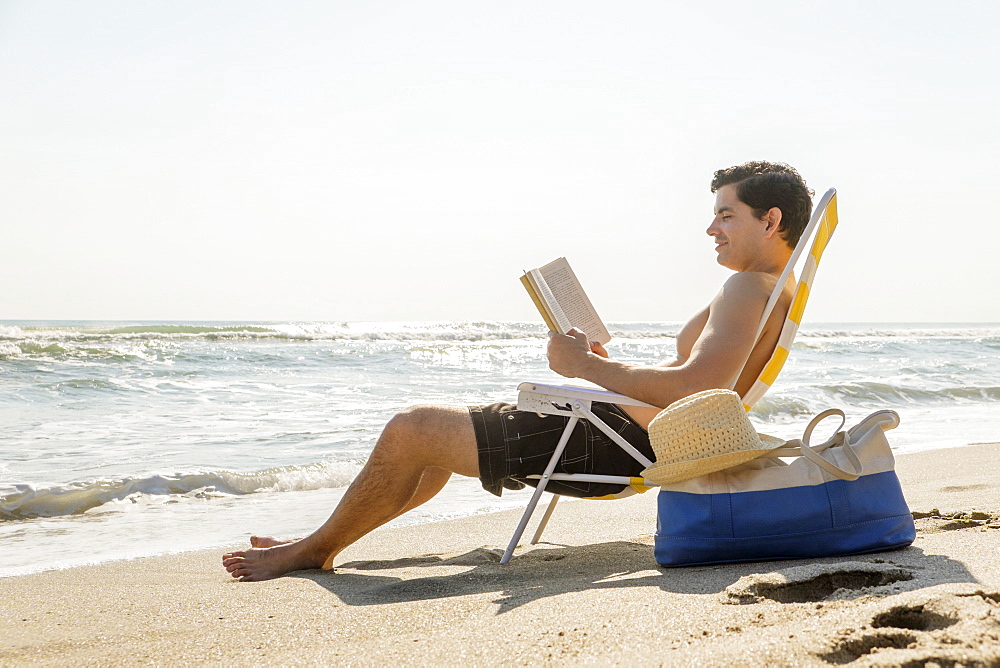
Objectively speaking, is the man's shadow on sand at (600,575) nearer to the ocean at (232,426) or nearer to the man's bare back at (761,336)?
the man's bare back at (761,336)

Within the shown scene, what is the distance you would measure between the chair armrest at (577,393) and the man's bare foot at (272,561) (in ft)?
3.16

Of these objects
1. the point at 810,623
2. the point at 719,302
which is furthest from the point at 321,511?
the point at 810,623

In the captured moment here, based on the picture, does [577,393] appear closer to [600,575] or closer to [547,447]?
[547,447]

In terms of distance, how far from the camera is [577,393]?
8.73 ft

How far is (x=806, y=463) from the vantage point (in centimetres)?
237

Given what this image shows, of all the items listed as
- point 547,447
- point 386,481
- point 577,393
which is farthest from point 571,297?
point 386,481

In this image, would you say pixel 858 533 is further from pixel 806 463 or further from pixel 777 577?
pixel 777 577

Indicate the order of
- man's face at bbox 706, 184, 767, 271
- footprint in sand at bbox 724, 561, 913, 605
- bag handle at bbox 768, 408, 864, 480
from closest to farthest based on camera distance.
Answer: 1. footprint in sand at bbox 724, 561, 913, 605
2. bag handle at bbox 768, 408, 864, 480
3. man's face at bbox 706, 184, 767, 271

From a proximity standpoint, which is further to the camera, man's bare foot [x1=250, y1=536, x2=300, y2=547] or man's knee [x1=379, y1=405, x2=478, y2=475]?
man's bare foot [x1=250, y1=536, x2=300, y2=547]

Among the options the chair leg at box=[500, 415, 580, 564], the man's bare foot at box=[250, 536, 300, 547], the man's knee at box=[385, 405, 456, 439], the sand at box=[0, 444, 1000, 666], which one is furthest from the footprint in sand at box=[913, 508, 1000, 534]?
the man's bare foot at box=[250, 536, 300, 547]

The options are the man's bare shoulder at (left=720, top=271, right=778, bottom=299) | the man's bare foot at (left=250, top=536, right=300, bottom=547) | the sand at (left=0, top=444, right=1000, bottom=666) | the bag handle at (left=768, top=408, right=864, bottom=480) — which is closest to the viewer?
the sand at (left=0, top=444, right=1000, bottom=666)

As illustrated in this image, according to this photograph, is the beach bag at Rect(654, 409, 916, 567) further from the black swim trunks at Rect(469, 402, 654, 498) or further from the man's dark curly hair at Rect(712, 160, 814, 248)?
the man's dark curly hair at Rect(712, 160, 814, 248)

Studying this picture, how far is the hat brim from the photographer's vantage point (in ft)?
7.58

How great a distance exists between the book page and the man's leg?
0.53 meters
